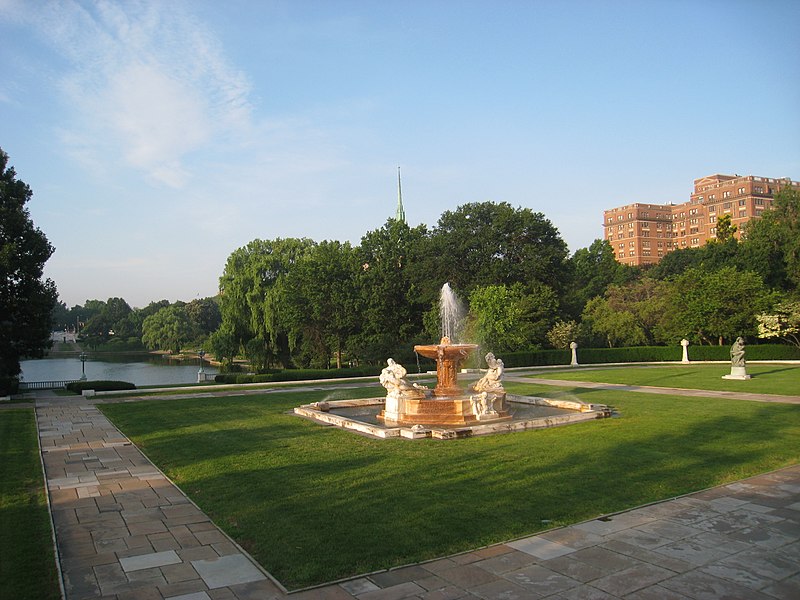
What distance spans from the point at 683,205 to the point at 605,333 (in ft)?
295

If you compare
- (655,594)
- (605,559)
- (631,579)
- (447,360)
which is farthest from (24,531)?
(447,360)

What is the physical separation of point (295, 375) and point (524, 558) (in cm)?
2580

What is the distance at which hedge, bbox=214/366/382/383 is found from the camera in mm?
29656

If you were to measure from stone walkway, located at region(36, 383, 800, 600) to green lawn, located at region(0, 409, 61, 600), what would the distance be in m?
0.17

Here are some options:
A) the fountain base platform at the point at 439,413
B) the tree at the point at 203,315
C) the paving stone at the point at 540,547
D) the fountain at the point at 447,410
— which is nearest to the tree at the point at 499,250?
the fountain at the point at 447,410

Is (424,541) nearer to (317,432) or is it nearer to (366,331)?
(317,432)

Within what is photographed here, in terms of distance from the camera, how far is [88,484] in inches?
368

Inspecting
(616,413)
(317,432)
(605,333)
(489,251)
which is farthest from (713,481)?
(605,333)

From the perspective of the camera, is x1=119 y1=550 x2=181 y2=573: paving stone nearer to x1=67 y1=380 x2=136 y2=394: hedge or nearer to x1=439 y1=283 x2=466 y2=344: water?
x1=67 y1=380 x2=136 y2=394: hedge

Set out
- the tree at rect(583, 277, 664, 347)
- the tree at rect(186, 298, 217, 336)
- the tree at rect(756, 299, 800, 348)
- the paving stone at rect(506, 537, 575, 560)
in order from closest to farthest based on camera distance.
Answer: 1. the paving stone at rect(506, 537, 575, 560)
2. the tree at rect(756, 299, 800, 348)
3. the tree at rect(583, 277, 664, 347)
4. the tree at rect(186, 298, 217, 336)

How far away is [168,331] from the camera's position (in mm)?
71250

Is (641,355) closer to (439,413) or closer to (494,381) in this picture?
(494,381)

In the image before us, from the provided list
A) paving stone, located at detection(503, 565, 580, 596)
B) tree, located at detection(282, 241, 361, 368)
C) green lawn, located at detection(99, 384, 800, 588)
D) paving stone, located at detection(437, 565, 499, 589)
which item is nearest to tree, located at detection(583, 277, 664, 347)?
tree, located at detection(282, 241, 361, 368)

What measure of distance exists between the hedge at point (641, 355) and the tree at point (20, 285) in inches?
973
